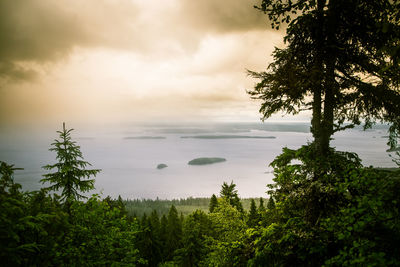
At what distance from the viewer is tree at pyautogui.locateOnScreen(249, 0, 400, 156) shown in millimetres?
5703

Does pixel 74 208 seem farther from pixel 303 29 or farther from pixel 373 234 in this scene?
pixel 303 29

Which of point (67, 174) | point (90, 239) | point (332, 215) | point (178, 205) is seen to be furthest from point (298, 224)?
point (178, 205)

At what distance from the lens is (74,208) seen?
9.23 metres

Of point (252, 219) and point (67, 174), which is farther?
point (252, 219)

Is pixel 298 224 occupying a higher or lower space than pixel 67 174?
lower

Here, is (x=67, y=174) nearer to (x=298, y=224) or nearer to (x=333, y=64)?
(x=298, y=224)

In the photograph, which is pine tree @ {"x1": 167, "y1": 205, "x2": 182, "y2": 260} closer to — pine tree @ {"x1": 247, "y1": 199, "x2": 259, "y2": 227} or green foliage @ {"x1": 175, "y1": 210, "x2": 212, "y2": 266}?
green foliage @ {"x1": 175, "y1": 210, "x2": 212, "y2": 266}

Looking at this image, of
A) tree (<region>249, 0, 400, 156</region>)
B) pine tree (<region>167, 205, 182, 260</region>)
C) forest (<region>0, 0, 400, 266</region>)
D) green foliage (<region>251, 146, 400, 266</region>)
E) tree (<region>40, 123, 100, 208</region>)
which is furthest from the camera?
pine tree (<region>167, 205, 182, 260</region>)

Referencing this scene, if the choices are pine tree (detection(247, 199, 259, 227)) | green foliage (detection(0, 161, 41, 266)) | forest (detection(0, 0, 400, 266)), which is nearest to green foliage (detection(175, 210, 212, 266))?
pine tree (detection(247, 199, 259, 227))

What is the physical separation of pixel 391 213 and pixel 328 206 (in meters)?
2.14

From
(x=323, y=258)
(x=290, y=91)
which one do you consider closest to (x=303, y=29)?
(x=290, y=91)

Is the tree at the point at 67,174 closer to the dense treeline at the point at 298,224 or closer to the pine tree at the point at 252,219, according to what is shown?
the dense treeline at the point at 298,224

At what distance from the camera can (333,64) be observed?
19.8ft

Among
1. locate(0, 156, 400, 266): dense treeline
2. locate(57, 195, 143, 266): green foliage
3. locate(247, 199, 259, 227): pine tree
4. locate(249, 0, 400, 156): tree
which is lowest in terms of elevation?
locate(247, 199, 259, 227): pine tree
